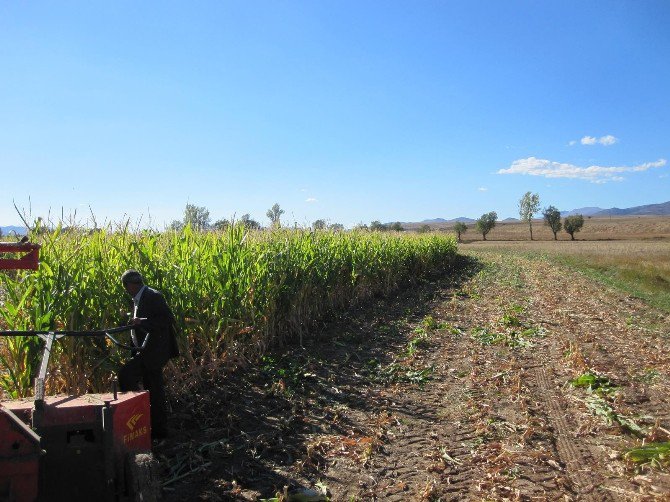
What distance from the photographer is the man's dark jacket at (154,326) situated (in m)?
5.00

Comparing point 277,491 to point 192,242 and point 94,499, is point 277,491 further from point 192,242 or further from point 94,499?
point 192,242

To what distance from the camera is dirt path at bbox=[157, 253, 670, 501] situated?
4.18 metres

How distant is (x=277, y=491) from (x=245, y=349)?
12.7 feet

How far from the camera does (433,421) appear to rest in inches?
221

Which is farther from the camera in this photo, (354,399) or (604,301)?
(604,301)

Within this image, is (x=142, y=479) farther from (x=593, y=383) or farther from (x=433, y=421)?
(x=593, y=383)

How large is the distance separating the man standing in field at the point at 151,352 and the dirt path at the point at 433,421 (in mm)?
387

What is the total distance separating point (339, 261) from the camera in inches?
484

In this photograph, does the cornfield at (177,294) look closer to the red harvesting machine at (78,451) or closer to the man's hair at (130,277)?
the man's hair at (130,277)

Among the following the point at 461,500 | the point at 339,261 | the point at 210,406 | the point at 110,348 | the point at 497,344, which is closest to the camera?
the point at 461,500

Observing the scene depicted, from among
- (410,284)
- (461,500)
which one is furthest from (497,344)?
(410,284)

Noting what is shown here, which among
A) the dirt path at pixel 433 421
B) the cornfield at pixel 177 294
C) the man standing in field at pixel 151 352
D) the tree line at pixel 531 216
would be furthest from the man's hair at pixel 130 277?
the tree line at pixel 531 216

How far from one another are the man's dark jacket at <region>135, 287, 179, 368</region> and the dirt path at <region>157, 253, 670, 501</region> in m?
0.91

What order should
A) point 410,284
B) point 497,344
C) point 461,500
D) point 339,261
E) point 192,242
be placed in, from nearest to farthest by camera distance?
1. point 461,500
2. point 192,242
3. point 497,344
4. point 339,261
5. point 410,284
